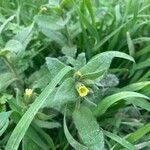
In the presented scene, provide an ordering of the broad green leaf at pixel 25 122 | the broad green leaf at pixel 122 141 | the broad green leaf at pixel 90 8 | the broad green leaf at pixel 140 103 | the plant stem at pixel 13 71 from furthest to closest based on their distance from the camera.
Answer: the broad green leaf at pixel 90 8, the plant stem at pixel 13 71, the broad green leaf at pixel 140 103, the broad green leaf at pixel 122 141, the broad green leaf at pixel 25 122

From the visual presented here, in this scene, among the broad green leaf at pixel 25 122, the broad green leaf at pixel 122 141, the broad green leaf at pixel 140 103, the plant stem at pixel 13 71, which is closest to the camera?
the broad green leaf at pixel 25 122

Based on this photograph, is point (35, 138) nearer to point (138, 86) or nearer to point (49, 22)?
point (138, 86)

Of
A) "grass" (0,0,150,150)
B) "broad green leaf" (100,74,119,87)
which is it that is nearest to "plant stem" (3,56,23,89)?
"grass" (0,0,150,150)

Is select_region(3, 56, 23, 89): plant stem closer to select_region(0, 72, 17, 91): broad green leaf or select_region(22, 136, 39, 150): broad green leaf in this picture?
select_region(0, 72, 17, 91): broad green leaf

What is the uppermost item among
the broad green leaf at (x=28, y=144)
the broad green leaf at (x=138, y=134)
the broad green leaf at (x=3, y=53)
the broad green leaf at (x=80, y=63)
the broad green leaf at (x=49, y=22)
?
the broad green leaf at (x=3, y=53)

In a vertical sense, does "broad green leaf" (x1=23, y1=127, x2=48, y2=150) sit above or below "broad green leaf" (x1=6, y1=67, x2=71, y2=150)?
below

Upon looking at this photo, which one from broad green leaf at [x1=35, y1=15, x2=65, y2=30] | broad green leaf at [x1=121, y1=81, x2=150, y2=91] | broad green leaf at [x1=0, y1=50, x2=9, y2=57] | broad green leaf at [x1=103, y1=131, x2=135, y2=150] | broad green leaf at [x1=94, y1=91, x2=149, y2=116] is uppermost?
broad green leaf at [x1=0, y1=50, x2=9, y2=57]

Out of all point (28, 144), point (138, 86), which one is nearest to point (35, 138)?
point (28, 144)

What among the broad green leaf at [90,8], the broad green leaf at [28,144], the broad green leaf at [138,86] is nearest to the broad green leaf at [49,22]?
the broad green leaf at [90,8]

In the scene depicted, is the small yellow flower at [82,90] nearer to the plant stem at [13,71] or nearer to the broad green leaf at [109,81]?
the broad green leaf at [109,81]
